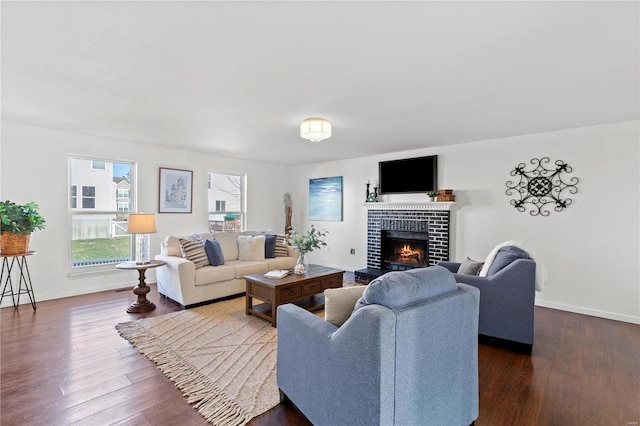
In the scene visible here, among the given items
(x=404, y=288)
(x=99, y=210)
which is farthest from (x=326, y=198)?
(x=404, y=288)

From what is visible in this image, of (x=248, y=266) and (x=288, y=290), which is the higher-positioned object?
(x=248, y=266)

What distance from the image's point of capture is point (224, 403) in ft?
6.39

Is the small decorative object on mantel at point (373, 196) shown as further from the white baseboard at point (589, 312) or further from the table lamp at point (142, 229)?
the table lamp at point (142, 229)

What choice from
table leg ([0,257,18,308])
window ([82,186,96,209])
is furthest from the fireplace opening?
Result: table leg ([0,257,18,308])

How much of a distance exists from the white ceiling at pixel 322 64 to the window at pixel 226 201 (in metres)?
2.27

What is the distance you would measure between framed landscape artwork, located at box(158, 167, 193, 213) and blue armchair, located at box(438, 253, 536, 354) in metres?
4.73

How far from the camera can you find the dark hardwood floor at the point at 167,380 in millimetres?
1845

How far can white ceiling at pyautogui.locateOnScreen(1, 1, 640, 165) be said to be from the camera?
1.68m

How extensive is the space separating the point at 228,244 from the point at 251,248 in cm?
38

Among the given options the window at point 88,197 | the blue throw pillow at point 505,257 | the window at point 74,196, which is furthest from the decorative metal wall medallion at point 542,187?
the window at point 74,196

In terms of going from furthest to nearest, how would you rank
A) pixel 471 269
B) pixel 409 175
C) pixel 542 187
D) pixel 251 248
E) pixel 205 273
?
pixel 409 175 → pixel 251 248 → pixel 542 187 → pixel 205 273 → pixel 471 269

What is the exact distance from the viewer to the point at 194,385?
2139 millimetres

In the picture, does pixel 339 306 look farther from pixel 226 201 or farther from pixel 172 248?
pixel 226 201

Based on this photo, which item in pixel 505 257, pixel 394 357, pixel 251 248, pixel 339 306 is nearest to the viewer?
pixel 394 357
